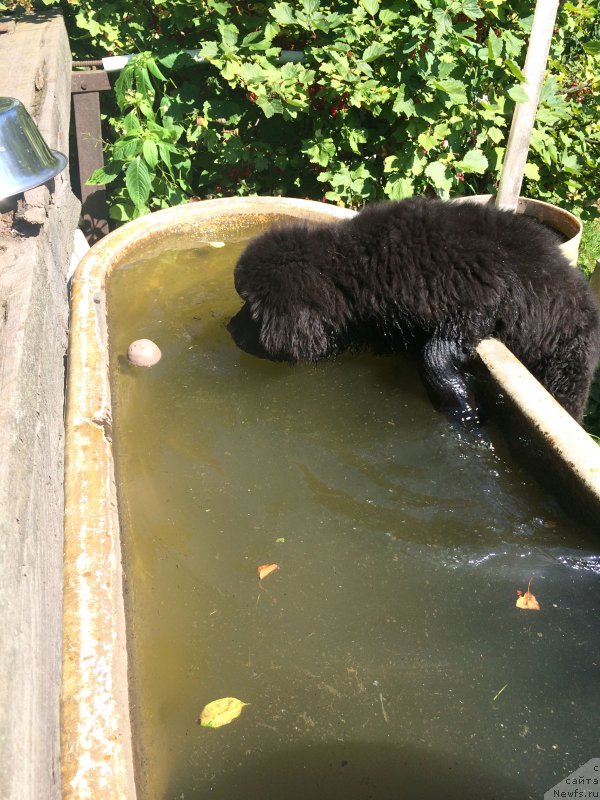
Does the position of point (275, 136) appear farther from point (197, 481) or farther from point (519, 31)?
point (197, 481)

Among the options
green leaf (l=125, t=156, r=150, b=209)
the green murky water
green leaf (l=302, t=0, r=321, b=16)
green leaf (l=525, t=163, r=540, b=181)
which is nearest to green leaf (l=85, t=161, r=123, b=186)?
green leaf (l=125, t=156, r=150, b=209)

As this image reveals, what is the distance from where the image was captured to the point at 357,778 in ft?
5.51

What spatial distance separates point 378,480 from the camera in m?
2.57

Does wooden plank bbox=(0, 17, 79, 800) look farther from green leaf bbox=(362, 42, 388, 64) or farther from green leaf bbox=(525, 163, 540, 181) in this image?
green leaf bbox=(525, 163, 540, 181)

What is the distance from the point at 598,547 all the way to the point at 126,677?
4.75 feet

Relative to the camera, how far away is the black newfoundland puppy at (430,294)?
298 cm

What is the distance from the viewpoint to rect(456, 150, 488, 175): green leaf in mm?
4418

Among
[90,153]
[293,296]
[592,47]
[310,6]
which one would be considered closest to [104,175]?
[90,153]

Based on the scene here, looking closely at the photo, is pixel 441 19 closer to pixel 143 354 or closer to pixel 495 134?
pixel 495 134

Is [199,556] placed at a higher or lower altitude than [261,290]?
lower

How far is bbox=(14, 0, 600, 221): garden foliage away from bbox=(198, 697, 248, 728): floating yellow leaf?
3.43 meters

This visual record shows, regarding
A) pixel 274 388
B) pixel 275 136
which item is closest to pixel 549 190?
pixel 275 136

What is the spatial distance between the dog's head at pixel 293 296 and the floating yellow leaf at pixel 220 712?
5.77 feet

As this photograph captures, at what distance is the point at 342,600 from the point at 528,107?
3.38 metres
